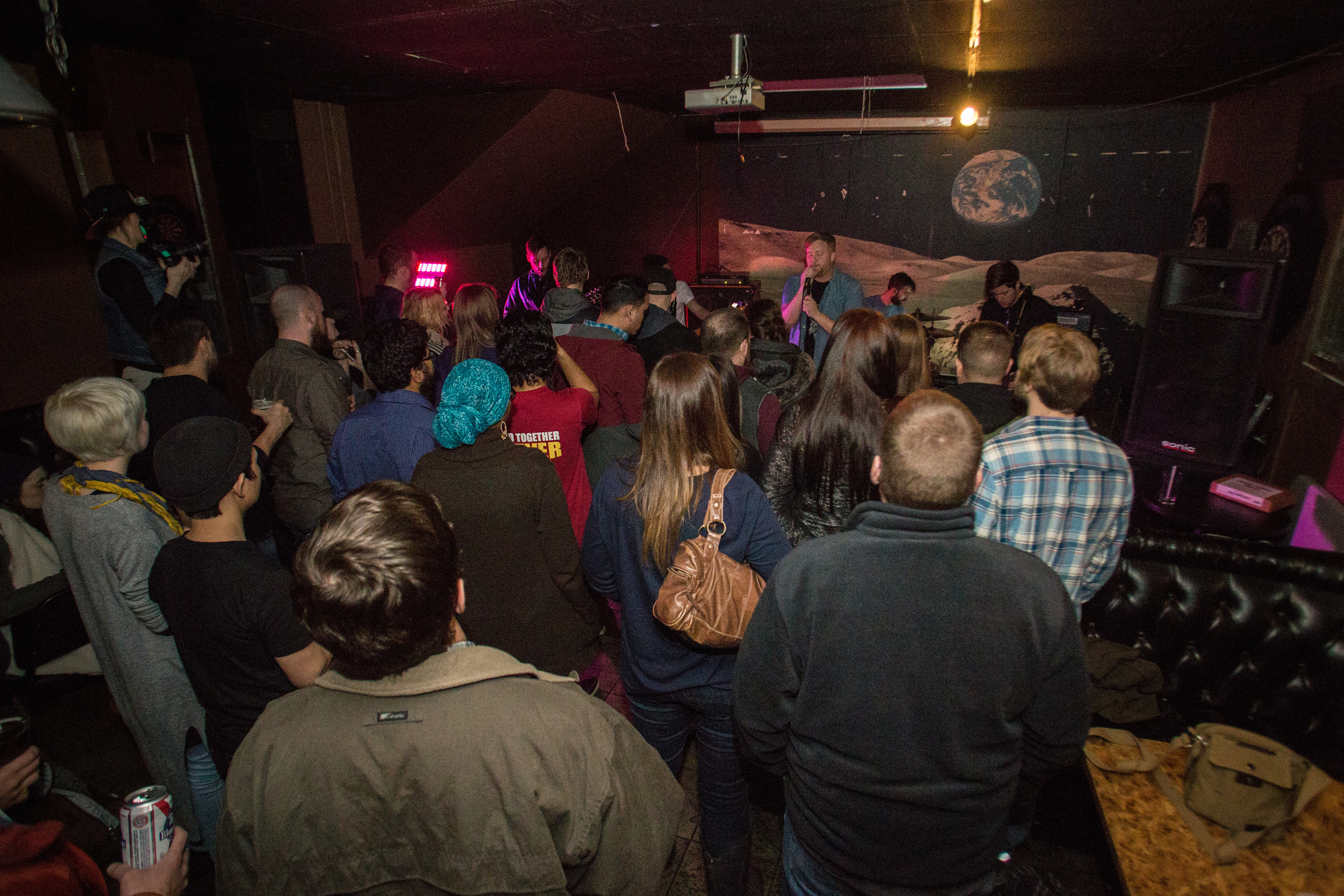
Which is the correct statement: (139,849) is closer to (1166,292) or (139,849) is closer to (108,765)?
(108,765)

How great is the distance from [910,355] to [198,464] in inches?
95.9

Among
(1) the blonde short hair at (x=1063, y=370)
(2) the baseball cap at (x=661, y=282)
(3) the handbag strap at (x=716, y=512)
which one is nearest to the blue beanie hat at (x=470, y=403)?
(3) the handbag strap at (x=716, y=512)

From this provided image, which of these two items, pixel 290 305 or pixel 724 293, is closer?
pixel 290 305

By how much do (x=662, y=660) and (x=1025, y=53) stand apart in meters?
4.31

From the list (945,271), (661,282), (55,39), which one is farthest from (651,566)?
(945,271)

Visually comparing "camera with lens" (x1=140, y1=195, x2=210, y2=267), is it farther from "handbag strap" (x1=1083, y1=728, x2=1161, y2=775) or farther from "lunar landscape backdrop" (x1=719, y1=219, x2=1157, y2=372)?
"lunar landscape backdrop" (x1=719, y1=219, x2=1157, y2=372)

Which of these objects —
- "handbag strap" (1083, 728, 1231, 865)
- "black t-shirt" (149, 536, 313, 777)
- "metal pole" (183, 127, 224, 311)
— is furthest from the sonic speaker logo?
"metal pole" (183, 127, 224, 311)

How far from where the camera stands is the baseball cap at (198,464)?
1.55 metres

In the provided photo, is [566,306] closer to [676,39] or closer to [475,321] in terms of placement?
[475,321]

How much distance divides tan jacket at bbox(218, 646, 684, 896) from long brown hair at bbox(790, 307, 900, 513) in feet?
4.42

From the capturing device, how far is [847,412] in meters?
2.20

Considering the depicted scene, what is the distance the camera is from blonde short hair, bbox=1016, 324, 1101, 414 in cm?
198

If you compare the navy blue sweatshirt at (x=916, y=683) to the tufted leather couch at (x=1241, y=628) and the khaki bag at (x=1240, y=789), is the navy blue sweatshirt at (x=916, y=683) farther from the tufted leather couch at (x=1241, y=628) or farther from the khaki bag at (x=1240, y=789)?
the tufted leather couch at (x=1241, y=628)

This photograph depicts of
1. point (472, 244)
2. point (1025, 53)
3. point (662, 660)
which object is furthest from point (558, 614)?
point (472, 244)
